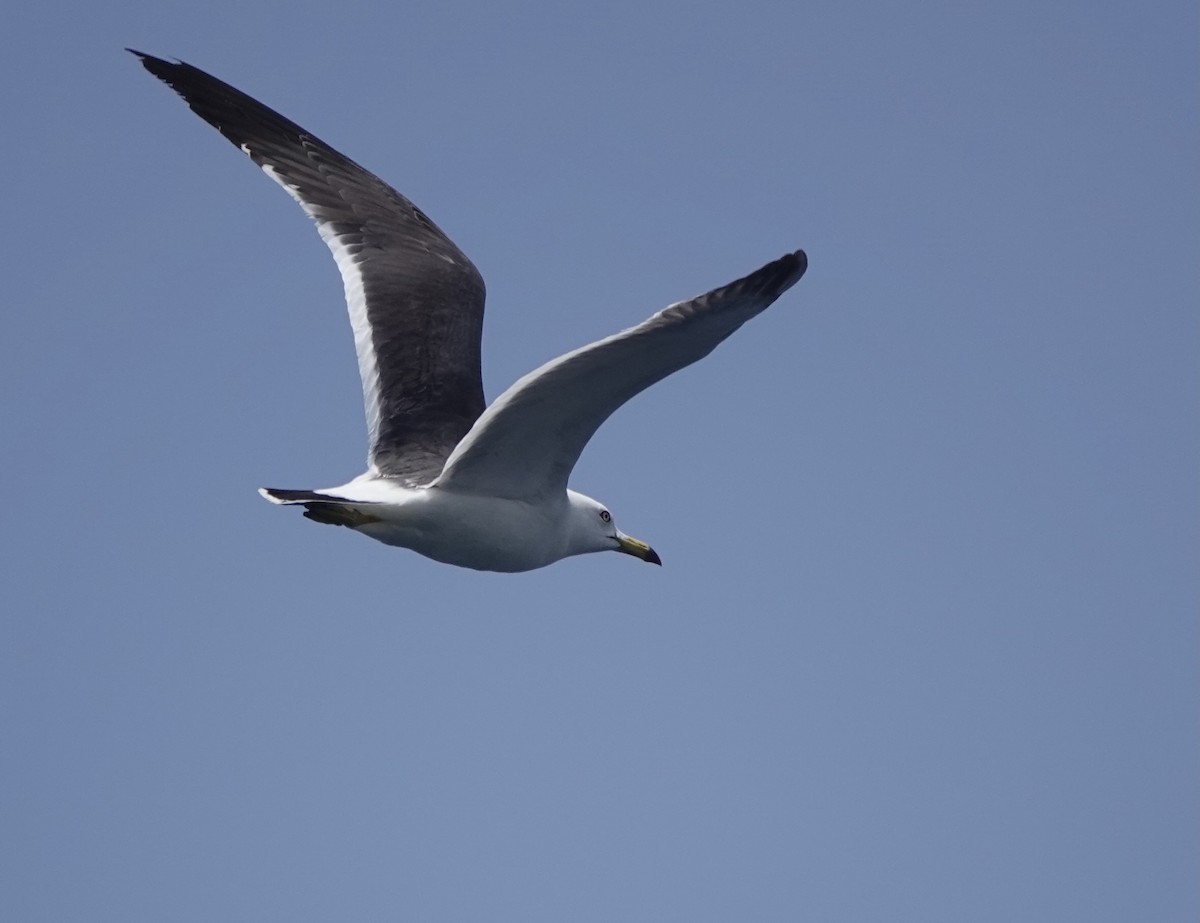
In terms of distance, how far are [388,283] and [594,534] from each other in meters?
2.59

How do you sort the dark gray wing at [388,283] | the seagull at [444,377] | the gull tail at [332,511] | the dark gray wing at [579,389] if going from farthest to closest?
the dark gray wing at [388,283] < the gull tail at [332,511] < the seagull at [444,377] < the dark gray wing at [579,389]

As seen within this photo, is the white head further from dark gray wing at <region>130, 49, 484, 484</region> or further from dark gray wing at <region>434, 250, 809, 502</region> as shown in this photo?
dark gray wing at <region>130, 49, 484, 484</region>

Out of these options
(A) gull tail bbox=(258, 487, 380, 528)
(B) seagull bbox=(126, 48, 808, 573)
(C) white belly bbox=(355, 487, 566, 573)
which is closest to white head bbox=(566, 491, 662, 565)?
(B) seagull bbox=(126, 48, 808, 573)

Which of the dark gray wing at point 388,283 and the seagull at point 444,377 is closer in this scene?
the seagull at point 444,377

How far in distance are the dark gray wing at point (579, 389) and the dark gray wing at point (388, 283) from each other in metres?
0.88

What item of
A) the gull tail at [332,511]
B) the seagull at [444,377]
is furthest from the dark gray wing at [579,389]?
the gull tail at [332,511]

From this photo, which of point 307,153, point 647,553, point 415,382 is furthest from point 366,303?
point 647,553

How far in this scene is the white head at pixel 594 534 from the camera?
10.4 meters

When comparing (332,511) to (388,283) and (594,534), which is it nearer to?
(594,534)

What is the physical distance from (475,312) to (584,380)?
3.91 metres

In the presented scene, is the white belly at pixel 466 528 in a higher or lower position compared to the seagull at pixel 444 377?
lower

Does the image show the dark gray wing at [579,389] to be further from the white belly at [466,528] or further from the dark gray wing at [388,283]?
the dark gray wing at [388,283]

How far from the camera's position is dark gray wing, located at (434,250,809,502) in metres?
7.62

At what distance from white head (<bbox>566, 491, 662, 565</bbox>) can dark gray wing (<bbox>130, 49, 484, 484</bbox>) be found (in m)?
0.91
